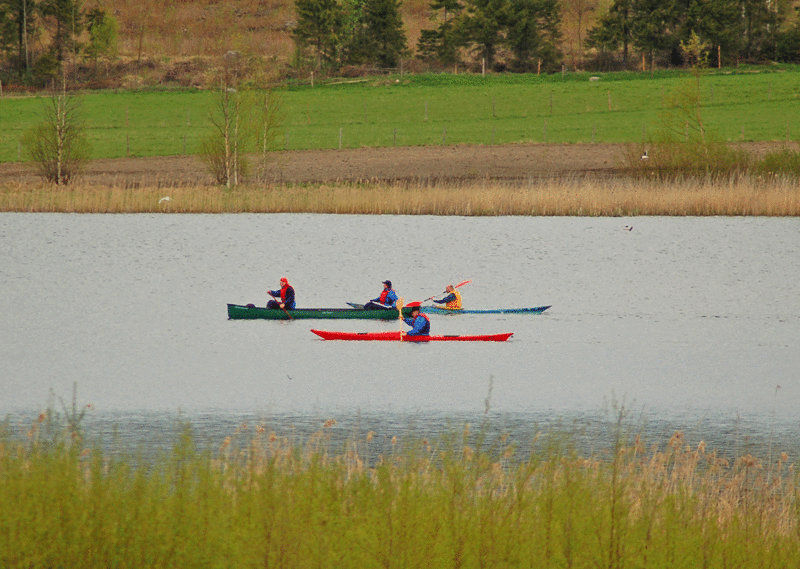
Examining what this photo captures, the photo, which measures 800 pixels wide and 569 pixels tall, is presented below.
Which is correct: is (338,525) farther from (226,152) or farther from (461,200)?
(226,152)

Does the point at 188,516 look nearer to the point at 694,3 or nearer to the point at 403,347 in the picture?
the point at 403,347

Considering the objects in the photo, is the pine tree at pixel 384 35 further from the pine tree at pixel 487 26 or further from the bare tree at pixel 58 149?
the bare tree at pixel 58 149

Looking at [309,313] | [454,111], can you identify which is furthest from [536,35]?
[309,313]

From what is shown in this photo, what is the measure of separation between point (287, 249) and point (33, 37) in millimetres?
76029

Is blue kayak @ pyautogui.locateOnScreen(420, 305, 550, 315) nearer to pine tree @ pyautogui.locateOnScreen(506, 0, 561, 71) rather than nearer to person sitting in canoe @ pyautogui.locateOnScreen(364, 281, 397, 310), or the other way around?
person sitting in canoe @ pyautogui.locateOnScreen(364, 281, 397, 310)

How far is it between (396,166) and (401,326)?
126ft

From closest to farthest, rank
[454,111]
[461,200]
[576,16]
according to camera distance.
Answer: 1. [461,200]
2. [454,111]
3. [576,16]

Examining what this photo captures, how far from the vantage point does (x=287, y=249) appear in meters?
42.7

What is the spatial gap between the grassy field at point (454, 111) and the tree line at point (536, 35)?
7.42m

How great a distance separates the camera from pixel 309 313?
86.4ft

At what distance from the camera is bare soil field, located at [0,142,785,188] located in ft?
190

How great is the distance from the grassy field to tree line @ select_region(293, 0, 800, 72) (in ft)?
24.3

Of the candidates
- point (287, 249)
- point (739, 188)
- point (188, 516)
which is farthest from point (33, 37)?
point (188, 516)

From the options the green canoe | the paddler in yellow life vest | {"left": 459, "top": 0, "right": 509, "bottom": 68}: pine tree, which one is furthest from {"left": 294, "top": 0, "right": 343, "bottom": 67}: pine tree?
the green canoe
